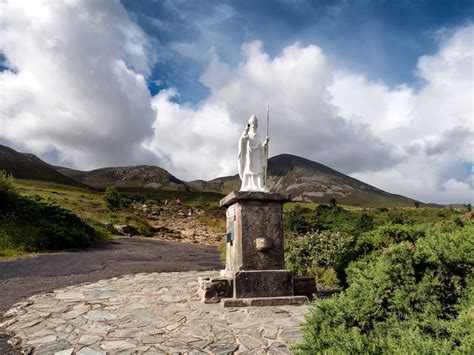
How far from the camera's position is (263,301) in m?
7.09

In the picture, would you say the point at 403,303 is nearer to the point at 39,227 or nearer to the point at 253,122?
the point at 253,122

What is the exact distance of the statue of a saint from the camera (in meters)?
8.39

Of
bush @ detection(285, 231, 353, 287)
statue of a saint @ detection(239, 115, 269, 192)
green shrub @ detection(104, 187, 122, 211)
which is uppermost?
green shrub @ detection(104, 187, 122, 211)

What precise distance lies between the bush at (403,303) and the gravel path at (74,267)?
443 centimetres

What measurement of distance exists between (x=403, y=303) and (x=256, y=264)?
4.39 meters

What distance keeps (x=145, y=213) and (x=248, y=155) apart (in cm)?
3464

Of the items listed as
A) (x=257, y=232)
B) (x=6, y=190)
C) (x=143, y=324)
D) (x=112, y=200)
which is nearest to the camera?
(x=143, y=324)

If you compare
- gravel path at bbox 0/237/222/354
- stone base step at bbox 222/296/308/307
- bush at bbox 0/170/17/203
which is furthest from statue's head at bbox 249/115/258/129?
bush at bbox 0/170/17/203

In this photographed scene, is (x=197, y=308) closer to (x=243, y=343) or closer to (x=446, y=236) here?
(x=243, y=343)

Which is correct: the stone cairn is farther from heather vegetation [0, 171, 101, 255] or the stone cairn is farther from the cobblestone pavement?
heather vegetation [0, 171, 101, 255]

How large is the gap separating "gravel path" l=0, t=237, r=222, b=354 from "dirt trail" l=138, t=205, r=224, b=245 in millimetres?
9465

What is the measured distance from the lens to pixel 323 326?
3.21 meters

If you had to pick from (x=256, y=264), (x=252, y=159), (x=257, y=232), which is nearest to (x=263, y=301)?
(x=256, y=264)

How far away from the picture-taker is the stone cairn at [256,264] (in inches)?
285
